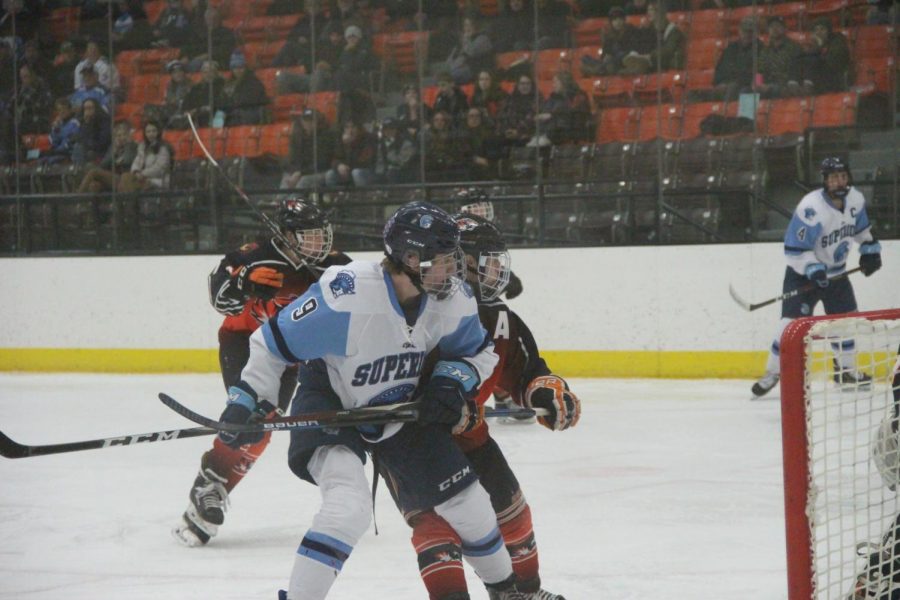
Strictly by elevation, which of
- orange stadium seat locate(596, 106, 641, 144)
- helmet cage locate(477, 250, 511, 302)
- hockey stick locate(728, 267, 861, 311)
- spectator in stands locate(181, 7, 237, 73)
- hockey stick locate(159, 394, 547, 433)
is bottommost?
hockey stick locate(728, 267, 861, 311)

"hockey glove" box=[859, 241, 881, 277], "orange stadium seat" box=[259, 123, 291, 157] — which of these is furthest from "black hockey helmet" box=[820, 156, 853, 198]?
"orange stadium seat" box=[259, 123, 291, 157]

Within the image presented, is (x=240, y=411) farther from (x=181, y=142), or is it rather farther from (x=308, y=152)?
(x=181, y=142)

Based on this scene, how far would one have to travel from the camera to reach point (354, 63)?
8.20 meters

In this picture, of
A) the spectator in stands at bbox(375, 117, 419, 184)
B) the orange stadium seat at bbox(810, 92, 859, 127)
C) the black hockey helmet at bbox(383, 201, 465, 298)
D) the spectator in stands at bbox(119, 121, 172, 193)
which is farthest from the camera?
the spectator in stands at bbox(119, 121, 172, 193)

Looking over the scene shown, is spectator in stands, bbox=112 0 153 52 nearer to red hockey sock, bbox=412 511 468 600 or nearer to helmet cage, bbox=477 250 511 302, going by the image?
helmet cage, bbox=477 250 511 302

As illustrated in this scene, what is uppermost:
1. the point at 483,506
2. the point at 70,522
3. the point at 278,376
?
the point at 278,376

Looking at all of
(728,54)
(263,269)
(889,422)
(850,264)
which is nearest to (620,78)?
(728,54)

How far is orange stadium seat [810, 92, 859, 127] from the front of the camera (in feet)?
23.9

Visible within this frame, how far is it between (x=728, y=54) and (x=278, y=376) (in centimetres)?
548

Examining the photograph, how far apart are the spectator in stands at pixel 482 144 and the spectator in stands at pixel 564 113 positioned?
288mm

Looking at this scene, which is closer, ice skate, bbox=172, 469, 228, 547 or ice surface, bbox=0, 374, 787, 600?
ice surface, bbox=0, 374, 787, 600

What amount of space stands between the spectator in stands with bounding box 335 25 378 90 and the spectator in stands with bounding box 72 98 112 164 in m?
1.71

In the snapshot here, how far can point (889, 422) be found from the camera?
258 cm

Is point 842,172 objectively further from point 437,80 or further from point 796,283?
point 437,80
